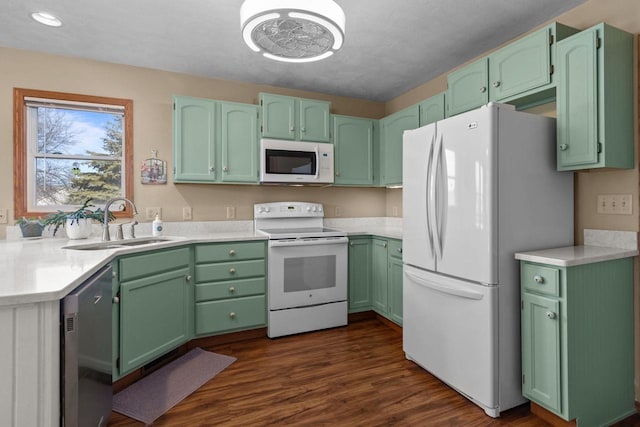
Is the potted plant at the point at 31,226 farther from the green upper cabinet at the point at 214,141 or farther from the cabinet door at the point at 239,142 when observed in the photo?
the cabinet door at the point at 239,142

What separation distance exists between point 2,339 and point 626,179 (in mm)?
Result: 3010

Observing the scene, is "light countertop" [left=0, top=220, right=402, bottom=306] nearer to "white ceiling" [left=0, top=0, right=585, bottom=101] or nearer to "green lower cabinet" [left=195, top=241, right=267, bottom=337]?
"green lower cabinet" [left=195, top=241, right=267, bottom=337]

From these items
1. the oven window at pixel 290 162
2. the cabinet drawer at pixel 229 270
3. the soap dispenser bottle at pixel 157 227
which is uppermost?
the oven window at pixel 290 162

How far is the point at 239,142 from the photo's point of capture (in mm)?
3125

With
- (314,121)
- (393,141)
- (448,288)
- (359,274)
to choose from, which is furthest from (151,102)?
(448,288)

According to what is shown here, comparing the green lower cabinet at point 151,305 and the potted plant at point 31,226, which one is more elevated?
the potted plant at point 31,226

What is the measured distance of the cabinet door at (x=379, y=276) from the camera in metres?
3.13

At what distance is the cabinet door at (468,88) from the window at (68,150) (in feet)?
9.27

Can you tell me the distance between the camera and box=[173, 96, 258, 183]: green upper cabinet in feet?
9.63

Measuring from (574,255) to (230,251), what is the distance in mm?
2353

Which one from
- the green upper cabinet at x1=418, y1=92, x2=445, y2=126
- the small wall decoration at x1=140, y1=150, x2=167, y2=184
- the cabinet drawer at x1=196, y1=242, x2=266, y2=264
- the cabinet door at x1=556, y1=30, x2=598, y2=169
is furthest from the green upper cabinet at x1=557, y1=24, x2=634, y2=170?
the small wall decoration at x1=140, y1=150, x2=167, y2=184

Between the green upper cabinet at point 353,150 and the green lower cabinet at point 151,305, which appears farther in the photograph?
the green upper cabinet at point 353,150

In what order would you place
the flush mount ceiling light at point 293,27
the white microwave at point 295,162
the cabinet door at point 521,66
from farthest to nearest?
the white microwave at point 295,162 < the cabinet door at point 521,66 < the flush mount ceiling light at point 293,27

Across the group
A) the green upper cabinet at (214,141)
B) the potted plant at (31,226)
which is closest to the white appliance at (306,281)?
the green upper cabinet at (214,141)
